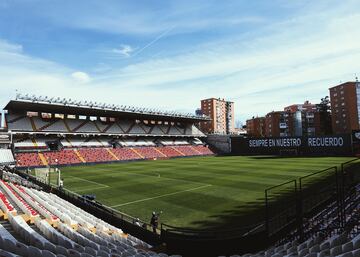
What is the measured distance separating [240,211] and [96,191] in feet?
47.4

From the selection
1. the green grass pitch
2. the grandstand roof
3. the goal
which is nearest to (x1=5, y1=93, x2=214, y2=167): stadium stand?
the grandstand roof

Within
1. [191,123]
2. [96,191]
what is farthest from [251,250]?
[191,123]

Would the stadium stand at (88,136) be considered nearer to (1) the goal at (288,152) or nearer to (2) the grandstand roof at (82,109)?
(2) the grandstand roof at (82,109)

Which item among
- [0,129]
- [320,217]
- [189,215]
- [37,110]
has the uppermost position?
[37,110]

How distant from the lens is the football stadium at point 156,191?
412 inches

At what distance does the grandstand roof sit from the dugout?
751 inches

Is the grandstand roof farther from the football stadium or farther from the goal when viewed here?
the goal

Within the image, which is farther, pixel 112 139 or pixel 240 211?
pixel 112 139

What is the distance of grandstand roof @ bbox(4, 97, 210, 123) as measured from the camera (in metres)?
52.7

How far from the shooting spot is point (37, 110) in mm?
57906

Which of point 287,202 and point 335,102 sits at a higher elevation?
point 335,102

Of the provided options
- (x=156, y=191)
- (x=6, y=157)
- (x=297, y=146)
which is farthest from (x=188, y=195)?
(x=297, y=146)

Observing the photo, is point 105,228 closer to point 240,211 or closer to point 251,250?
point 251,250

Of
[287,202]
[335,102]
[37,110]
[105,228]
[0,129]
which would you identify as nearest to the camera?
[105,228]
